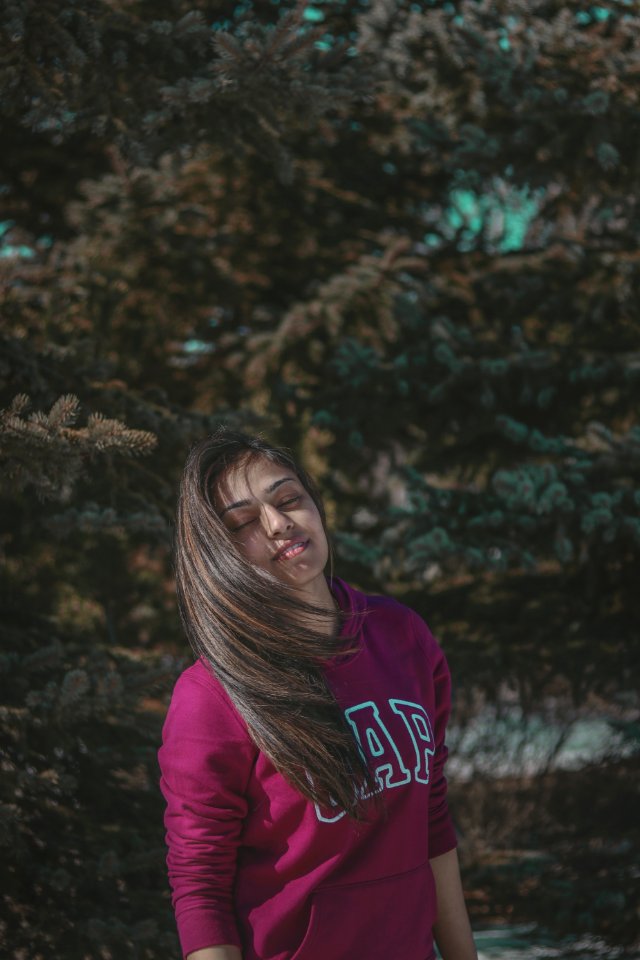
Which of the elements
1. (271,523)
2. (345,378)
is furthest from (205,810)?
(345,378)

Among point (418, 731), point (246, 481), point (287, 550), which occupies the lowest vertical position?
point (418, 731)

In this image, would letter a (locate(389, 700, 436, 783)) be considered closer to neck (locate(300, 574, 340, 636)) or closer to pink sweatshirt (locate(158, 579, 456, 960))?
pink sweatshirt (locate(158, 579, 456, 960))

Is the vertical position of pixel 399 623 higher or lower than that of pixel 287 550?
lower

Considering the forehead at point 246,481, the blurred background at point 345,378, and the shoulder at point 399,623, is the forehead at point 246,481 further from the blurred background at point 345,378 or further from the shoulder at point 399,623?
the blurred background at point 345,378

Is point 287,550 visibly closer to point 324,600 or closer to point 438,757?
point 324,600

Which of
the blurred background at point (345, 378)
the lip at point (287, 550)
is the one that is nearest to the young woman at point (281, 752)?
the lip at point (287, 550)

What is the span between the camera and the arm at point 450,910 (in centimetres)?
196

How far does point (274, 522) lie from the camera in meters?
1.81

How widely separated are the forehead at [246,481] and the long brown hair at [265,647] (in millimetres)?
17

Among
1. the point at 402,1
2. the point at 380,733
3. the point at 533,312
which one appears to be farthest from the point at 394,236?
the point at 380,733

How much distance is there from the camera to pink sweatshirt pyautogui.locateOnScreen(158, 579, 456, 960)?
62.6 inches

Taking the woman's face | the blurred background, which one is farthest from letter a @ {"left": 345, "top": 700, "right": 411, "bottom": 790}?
the blurred background

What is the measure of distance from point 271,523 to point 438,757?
0.64 metres

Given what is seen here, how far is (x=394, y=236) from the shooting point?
523cm
